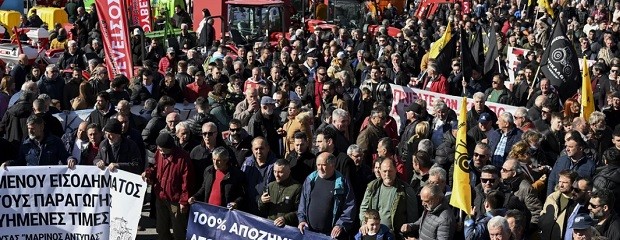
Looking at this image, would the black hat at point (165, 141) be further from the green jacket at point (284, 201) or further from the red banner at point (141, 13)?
the red banner at point (141, 13)

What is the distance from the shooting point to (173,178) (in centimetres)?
1123

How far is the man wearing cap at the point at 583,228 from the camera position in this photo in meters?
8.88

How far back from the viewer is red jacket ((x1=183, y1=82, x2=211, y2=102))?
53.2 ft

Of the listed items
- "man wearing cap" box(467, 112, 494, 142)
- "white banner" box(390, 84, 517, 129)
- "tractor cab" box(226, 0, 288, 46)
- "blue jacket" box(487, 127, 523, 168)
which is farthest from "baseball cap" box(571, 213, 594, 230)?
"tractor cab" box(226, 0, 288, 46)

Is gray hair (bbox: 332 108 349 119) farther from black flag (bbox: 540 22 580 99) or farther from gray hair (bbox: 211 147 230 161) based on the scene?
black flag (bbox: 540 22 580 99)

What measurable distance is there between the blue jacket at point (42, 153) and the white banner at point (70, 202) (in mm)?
666

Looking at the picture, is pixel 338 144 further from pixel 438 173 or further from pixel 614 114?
pixel 614 114

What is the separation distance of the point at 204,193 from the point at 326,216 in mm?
1377

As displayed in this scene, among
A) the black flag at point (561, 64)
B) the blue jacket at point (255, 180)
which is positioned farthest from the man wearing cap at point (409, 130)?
the black flag at point (561, 64)

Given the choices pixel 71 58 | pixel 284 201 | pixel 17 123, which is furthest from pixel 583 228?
pixel 71 58

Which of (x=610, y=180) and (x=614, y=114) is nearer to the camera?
(x=610, y=180)

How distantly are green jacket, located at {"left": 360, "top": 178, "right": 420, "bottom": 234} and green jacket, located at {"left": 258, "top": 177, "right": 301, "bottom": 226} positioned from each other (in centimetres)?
62

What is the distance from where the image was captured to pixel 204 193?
1103 centimetres

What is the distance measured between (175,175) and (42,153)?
1390 mm
